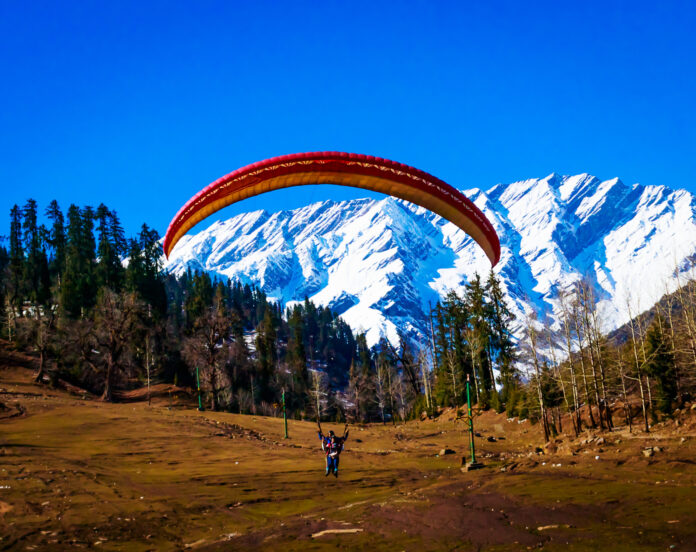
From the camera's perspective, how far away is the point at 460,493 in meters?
18.3

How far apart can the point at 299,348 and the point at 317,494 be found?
87490mm

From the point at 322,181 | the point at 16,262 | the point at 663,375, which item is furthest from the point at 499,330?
the point at 16,262

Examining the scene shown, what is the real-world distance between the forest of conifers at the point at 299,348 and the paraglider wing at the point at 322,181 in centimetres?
930

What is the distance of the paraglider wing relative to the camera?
1981 centimetres

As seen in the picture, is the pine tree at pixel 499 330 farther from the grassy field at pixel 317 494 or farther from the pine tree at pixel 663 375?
the grassy field at pixel 317 494

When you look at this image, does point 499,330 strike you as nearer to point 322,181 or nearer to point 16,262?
point 322,181

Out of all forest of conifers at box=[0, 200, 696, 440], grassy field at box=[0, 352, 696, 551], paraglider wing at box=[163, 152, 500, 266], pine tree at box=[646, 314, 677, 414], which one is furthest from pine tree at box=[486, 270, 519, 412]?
paraglider wing at box=[163, 152, 500, 266]

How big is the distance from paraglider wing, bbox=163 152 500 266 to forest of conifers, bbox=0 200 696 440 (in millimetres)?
9304

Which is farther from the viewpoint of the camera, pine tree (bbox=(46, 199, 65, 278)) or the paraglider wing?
pine tree (bbox=(46, 199, 65, 278))

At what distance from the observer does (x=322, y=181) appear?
21469 mm

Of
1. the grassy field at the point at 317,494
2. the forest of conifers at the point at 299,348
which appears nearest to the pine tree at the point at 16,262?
the forest of conifers at the point at 299,348

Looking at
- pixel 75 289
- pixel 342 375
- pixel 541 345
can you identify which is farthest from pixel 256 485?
pixel 342 375

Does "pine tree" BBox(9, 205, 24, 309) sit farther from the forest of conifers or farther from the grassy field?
the grassy field

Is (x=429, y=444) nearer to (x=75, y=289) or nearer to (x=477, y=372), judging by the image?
(x=477, y=372)
